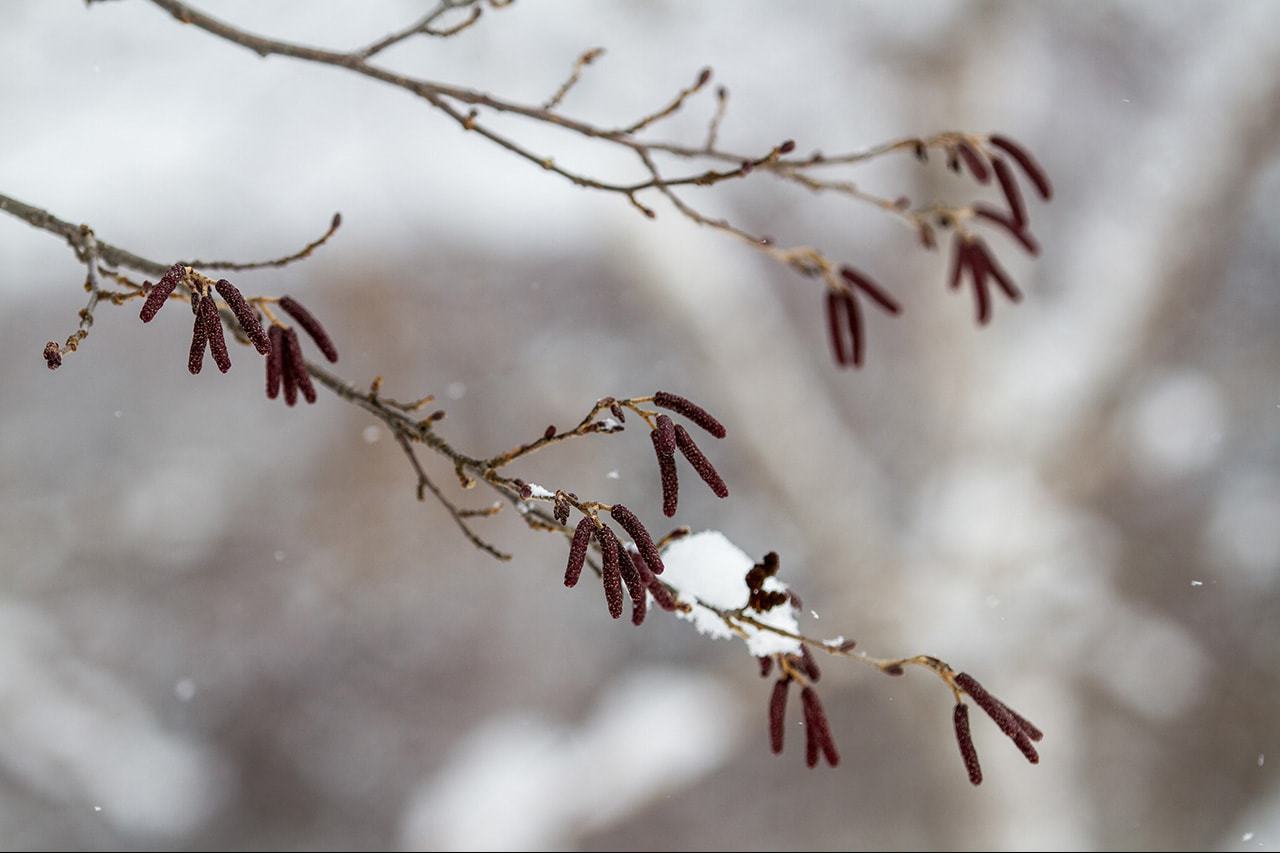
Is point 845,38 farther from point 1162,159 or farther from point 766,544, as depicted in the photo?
point 766,544

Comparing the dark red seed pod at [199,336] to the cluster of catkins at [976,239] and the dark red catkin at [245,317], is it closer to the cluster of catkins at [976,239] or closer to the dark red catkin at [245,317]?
the dark red catkin at [245,317]

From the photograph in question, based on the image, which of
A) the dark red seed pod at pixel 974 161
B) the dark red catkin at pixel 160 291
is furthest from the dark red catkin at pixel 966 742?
the dark red catkin at pixel 160 291

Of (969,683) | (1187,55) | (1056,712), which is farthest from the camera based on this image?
(1056,712)

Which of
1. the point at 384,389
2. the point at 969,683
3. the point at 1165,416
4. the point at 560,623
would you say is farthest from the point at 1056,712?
the point at 969,683

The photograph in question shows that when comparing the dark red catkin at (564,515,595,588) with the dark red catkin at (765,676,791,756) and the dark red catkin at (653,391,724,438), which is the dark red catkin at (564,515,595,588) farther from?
the dark red catkin at (765,676,791,756)

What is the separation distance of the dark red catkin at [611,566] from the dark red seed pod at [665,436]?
0.22 feet

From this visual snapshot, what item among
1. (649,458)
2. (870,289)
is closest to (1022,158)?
(870,289)

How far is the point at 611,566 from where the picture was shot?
2.14 feet

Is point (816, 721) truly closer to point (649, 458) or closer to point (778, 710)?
point (778, 710)

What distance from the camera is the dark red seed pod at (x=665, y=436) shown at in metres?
0.63

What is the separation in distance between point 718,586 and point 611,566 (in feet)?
0.61

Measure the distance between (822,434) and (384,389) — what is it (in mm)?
1313

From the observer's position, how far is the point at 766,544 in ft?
10.2

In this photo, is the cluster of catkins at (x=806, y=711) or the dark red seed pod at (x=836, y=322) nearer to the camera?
the cluster of catkins at (x=806, y=711)
